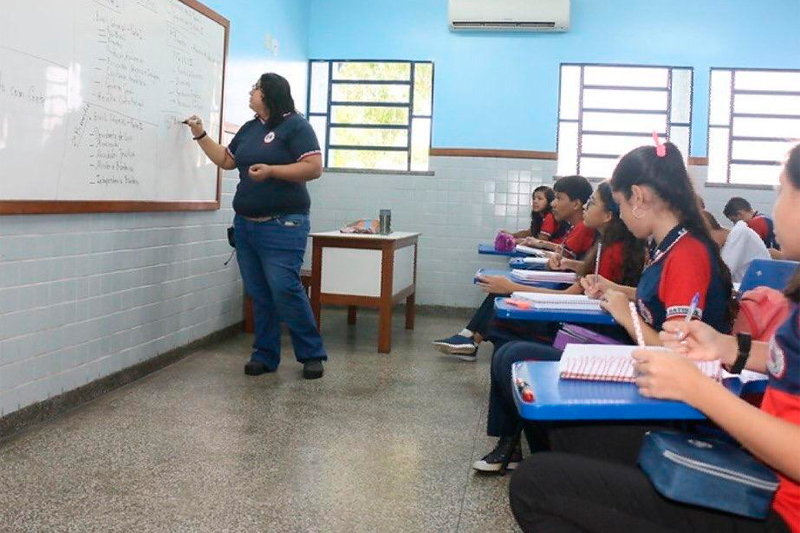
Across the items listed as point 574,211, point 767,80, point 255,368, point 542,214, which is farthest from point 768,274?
point 767,80

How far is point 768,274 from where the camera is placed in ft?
7.61

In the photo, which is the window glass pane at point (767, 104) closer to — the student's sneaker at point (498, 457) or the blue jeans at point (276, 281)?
the blue jeans at point (276, 281)

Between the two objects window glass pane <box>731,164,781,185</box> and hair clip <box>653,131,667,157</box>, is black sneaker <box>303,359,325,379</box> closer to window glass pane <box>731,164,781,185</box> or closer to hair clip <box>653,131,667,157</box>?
hair clip <box>653,131,667,157</box>

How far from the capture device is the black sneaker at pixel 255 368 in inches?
169

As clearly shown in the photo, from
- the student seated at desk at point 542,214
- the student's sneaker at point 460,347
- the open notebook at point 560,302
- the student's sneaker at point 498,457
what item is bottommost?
the student's sneaker at point 498,457

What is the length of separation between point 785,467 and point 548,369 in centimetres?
53

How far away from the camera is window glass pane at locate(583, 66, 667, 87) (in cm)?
700

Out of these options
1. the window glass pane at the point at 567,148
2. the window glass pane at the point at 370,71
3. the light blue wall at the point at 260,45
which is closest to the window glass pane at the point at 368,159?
the light blue wall at the point at 260,45

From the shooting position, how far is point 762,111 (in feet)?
22.7

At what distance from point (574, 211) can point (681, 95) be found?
2951 millimetres

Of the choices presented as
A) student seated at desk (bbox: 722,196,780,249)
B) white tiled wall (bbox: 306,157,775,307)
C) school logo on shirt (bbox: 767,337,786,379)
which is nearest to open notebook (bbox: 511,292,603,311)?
school logo on shirt (bbox: 767,337,786,379)

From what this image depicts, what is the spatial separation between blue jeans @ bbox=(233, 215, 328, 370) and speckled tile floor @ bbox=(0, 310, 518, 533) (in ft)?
0.59

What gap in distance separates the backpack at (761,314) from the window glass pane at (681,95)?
211 inches

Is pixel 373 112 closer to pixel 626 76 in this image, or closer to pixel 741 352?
pixel 626 76
